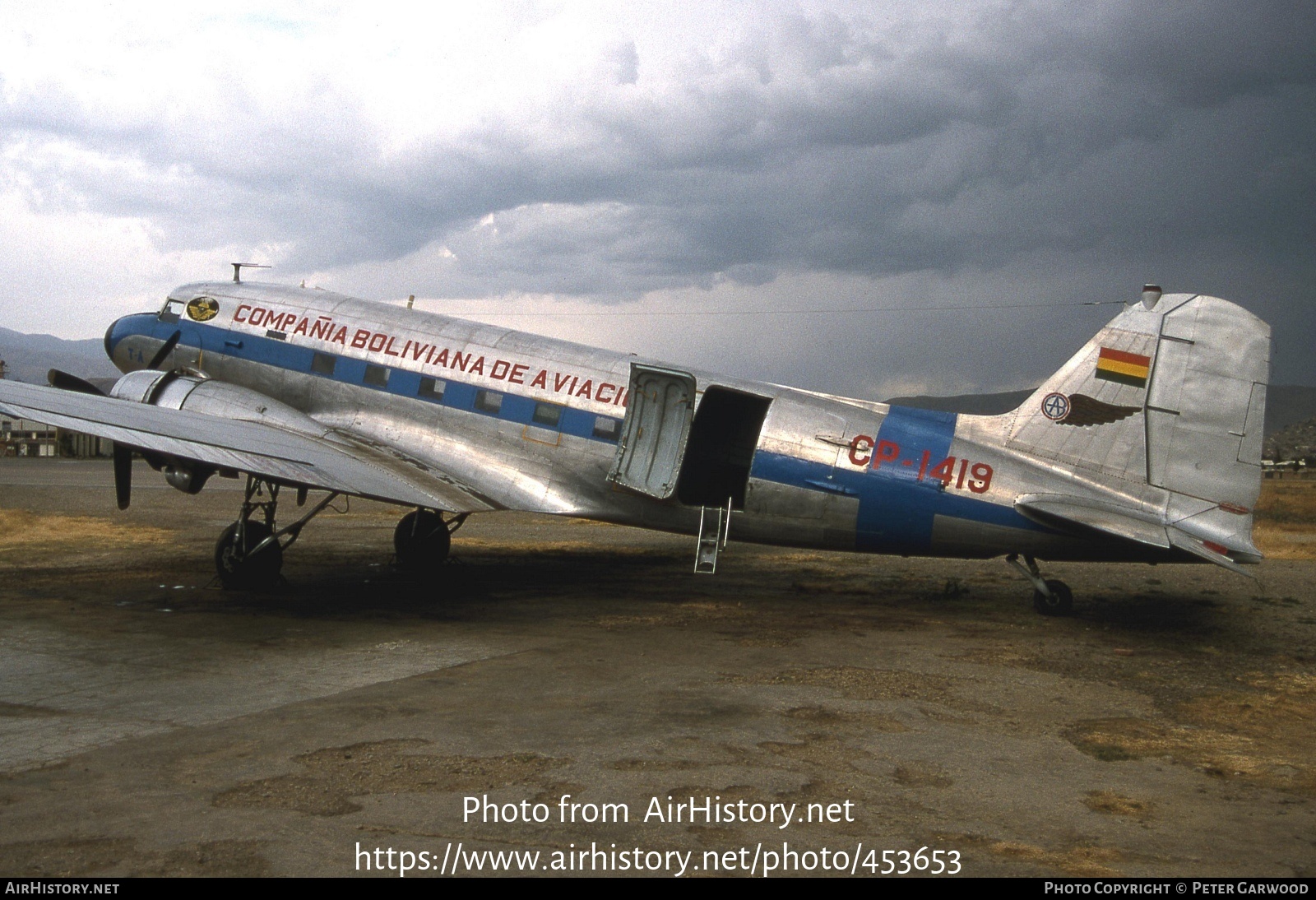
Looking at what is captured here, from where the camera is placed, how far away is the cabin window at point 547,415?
45.4 feet

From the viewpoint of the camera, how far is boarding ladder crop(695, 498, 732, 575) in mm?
12711

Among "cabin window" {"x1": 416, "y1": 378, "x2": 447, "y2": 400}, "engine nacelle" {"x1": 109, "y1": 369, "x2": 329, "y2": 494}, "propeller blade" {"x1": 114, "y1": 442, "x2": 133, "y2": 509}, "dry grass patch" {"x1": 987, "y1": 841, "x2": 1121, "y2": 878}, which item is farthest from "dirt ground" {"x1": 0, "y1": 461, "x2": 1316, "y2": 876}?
"cabin window" {"x1": 416, "y1": 378, "x2": 447, "y2": 400}

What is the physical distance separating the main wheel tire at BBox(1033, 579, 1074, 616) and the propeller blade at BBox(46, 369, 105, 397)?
13975 millimetres

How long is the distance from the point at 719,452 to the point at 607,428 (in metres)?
2.50

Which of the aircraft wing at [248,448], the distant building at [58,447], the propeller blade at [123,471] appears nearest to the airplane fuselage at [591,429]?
the aircraft wing at [248,448]

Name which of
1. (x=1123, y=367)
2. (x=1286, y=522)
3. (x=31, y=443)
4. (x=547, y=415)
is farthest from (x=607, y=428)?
(x=31, y=443)

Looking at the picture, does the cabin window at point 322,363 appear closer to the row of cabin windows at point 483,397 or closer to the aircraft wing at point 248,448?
the row of cabin windows at point 483,397

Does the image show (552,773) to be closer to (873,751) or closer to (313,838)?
(313,838)

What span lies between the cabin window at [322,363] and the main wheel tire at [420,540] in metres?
2.94

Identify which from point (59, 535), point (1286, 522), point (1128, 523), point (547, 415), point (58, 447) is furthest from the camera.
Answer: point (58, 447)

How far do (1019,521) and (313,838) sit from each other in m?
9.65

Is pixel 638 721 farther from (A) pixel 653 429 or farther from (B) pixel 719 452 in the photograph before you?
(B) pixel 719 452

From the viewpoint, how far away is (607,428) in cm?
1358

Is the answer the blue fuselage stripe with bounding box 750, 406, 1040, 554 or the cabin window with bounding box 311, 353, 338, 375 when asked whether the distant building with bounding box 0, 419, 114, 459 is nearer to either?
the cabin window with bounding box 311, 353, 338, 375
